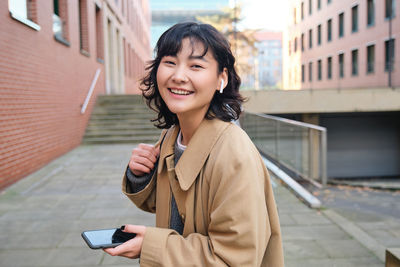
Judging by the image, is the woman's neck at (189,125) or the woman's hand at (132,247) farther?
the woman's neck at (189,125)

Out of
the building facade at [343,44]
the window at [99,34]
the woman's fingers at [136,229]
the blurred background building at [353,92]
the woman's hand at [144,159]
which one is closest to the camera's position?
the woman's fingers at [136,229]

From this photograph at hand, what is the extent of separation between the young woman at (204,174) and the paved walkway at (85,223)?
8.29ft

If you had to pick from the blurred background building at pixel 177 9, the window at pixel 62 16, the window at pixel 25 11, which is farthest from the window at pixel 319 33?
the blurred background building at pixel 177 9

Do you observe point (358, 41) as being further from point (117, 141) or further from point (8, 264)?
point (8, 264)

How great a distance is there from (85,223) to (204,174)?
4122mm

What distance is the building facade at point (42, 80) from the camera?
7406 mm

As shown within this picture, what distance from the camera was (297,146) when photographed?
8883mm

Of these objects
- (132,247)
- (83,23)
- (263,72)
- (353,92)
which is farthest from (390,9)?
(132,247)

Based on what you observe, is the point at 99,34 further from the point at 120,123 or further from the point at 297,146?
the point at 297,146

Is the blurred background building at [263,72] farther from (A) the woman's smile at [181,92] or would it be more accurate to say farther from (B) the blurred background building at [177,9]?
(B) the blurred background building at [177,9]

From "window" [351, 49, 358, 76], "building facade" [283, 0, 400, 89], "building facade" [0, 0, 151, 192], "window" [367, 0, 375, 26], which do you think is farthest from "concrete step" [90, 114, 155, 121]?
"window" [367, 0, 375, 26]

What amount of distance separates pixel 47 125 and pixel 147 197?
842 centimetres

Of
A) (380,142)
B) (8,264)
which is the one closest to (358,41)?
(380,142)

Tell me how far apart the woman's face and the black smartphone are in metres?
0.48
